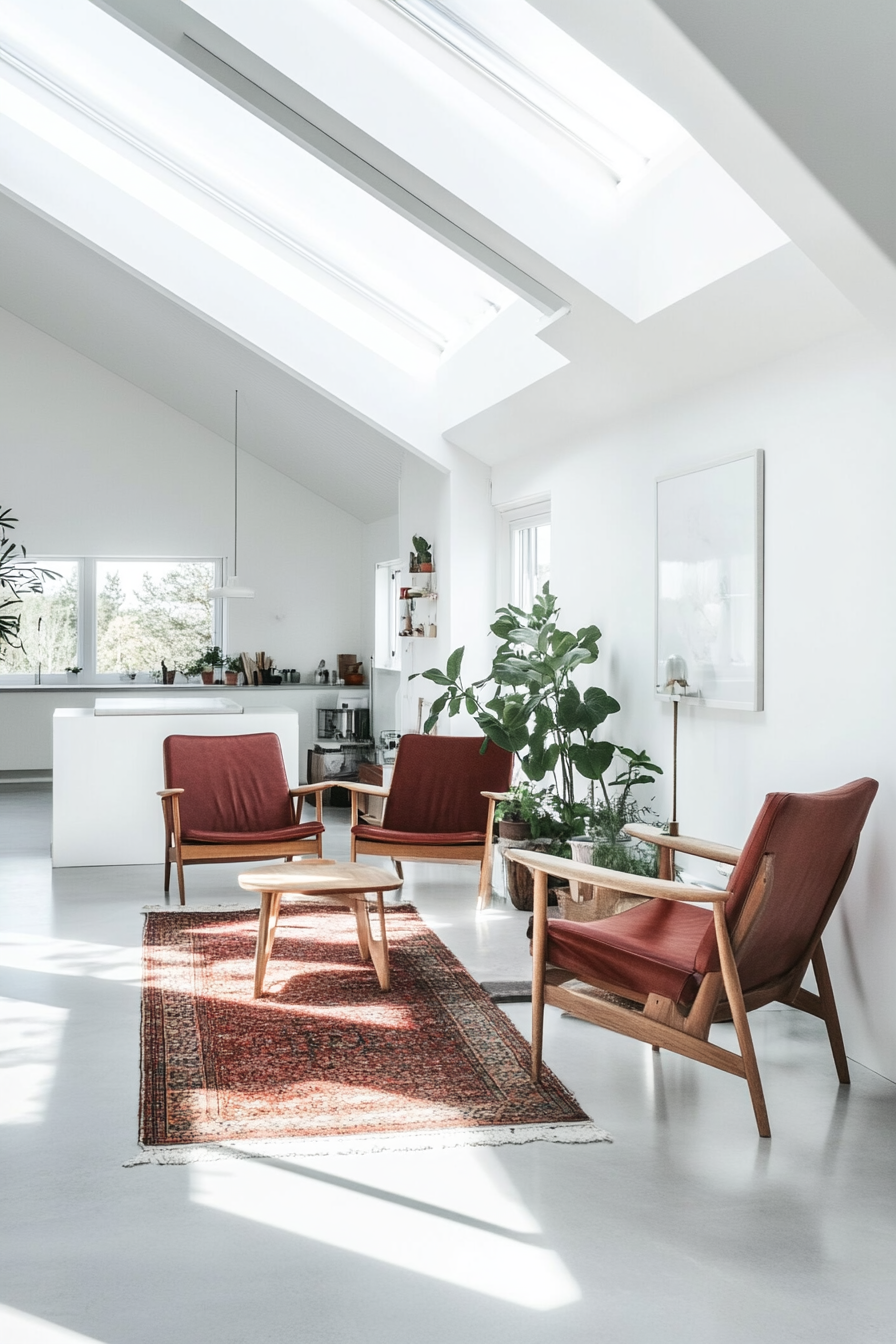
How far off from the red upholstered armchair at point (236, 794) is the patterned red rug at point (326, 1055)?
81 centimetres

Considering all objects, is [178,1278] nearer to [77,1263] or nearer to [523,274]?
[77,1263]

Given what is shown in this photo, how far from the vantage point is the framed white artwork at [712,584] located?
161 inches

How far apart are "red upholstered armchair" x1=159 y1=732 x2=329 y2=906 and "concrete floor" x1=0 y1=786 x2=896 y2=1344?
2079 millimetres

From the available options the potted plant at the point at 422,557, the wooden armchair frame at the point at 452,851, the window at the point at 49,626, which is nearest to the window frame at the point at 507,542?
the potted plant at the point at 422,557

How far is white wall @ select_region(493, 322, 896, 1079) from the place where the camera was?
3.39 m

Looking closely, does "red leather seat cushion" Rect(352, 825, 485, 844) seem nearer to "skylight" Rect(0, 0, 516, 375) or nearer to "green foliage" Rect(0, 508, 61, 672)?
"skylight" Rect(0, 0, 516, 375)

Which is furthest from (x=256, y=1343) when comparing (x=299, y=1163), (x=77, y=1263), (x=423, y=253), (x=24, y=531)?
(x=24, y=531)

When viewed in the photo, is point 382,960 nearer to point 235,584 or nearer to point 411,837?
point 411,837

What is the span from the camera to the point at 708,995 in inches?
116

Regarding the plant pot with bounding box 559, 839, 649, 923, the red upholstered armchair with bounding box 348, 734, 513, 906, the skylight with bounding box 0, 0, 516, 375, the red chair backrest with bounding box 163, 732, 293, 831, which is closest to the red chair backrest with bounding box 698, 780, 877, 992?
the plant pot with bounding box 559, 839, 649, 923

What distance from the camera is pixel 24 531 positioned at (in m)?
10.0

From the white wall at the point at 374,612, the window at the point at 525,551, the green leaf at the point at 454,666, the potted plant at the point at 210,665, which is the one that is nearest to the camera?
the green leaf at the point at 454,666

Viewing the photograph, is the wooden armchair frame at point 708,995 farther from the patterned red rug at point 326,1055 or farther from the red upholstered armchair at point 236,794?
the red upholstered armchair at point 236,794

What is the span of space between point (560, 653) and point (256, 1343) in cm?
363
